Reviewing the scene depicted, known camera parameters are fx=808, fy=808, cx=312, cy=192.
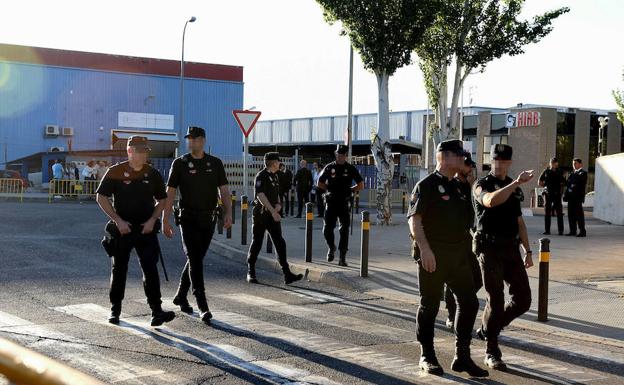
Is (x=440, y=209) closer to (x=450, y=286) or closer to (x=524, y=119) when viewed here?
(x=450, y=286)

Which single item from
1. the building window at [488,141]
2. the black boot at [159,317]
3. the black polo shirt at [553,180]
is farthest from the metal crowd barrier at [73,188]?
the black boot at [159,317]

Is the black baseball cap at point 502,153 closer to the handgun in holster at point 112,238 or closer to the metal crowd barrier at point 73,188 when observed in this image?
the handgun in holster at point 112,238

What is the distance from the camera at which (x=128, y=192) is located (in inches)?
308

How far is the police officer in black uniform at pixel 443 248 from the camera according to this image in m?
6.23

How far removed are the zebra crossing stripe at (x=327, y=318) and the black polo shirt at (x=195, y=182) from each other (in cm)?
154

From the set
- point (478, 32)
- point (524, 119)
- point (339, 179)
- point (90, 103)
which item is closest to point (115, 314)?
point (339, 179)

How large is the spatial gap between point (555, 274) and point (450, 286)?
6.11 meters

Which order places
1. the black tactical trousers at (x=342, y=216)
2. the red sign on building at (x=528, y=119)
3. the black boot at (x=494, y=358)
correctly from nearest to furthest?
the black boot at (x=494, y=358) < the black tactical trousers at (x=342, y=216) < the red sign on building at (x=528, y=119)

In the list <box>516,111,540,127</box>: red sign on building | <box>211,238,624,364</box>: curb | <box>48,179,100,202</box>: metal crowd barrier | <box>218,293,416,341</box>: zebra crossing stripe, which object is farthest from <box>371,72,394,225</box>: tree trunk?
<box>516,111,540,127</box>: red sign on building

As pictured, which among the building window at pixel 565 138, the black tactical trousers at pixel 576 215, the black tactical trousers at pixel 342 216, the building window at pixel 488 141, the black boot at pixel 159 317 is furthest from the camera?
the building window at pixel 488 141

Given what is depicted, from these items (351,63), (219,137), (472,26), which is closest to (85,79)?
(219,137)

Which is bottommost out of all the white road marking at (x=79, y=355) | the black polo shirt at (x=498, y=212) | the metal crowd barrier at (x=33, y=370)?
the white road marking at (x=79, y=355)

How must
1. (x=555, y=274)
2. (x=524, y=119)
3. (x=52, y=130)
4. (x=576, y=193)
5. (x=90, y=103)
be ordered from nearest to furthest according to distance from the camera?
1. (x=555, y=274)
2. (x=576, y=193)
3. (x=524, y=119)
4. (x=52, y=130)
5. (x=90, y=103)

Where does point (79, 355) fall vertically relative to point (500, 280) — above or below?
below
